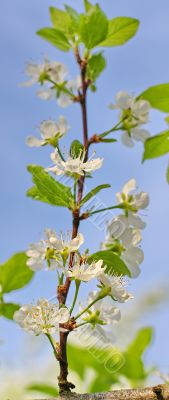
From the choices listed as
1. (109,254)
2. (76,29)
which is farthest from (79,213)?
(76,29)

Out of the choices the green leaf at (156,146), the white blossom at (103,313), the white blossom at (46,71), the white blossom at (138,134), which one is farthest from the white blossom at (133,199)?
the white blossom at (46,71)

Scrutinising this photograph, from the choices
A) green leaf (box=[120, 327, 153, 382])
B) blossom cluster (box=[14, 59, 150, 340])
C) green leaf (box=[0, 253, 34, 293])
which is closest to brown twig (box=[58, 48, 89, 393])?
blossom cluster (box=[14, 59, 150, 340])

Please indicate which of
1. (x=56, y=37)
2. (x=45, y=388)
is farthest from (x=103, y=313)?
(x=56, y=37)

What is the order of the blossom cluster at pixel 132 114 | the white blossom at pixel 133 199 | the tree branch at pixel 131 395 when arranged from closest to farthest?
the tree branch at pixel 131 395, the white blossom at pixel 133 199, the blossom cluster at pixel 132 114

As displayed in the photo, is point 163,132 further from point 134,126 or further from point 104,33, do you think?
point 104,33

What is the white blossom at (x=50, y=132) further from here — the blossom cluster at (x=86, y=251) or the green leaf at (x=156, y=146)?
the green leaf at (x=156, y=146)

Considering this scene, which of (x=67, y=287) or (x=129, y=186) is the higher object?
(x=129, y=186)

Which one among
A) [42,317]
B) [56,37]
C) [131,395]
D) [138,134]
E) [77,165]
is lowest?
[131,395]

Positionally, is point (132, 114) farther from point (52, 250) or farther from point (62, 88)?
point (52, 250)
